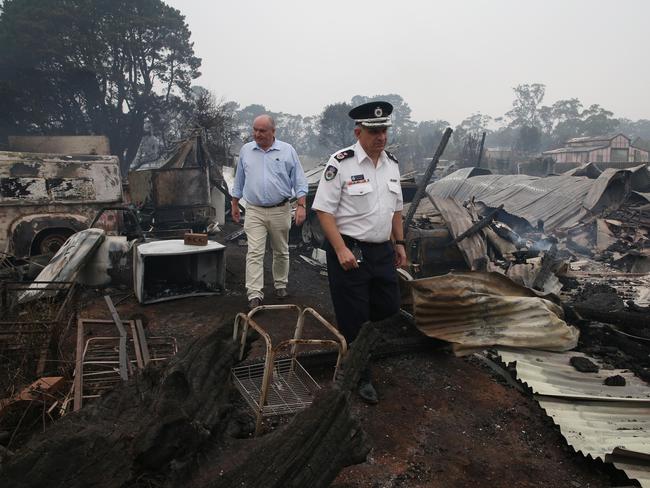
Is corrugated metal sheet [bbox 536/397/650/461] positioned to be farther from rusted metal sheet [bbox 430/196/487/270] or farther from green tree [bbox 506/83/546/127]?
green tree [bbox 506/83/546/127]

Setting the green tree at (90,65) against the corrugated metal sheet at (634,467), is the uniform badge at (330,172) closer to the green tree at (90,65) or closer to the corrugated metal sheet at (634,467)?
the corrugated metal sheet at (634,467)

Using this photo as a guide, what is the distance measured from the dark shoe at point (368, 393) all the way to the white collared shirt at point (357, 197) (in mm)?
1129

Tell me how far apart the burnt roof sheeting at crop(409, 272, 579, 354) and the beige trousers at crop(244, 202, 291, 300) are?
6.40ft

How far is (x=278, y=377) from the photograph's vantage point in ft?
10.6

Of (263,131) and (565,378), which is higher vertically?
(263,131)

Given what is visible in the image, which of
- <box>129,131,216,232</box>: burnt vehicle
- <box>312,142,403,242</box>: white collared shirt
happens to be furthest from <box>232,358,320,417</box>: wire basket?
<box>129,131,216,232</box>: burnt vehicle

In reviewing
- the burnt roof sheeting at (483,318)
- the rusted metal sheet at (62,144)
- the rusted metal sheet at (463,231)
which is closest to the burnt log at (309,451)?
the burnt roof sheeting at (483,318)

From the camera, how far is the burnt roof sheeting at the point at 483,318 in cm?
400

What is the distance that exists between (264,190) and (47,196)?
4.83 meters

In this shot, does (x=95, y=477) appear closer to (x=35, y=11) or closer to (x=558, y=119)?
(x=35, y=11)

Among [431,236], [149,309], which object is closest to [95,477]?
[149,309]

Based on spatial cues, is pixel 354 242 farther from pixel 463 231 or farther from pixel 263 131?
pixel 463 231

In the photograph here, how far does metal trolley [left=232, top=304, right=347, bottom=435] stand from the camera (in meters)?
2.55

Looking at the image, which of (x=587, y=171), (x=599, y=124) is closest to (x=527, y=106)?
(x=599, y=124)
